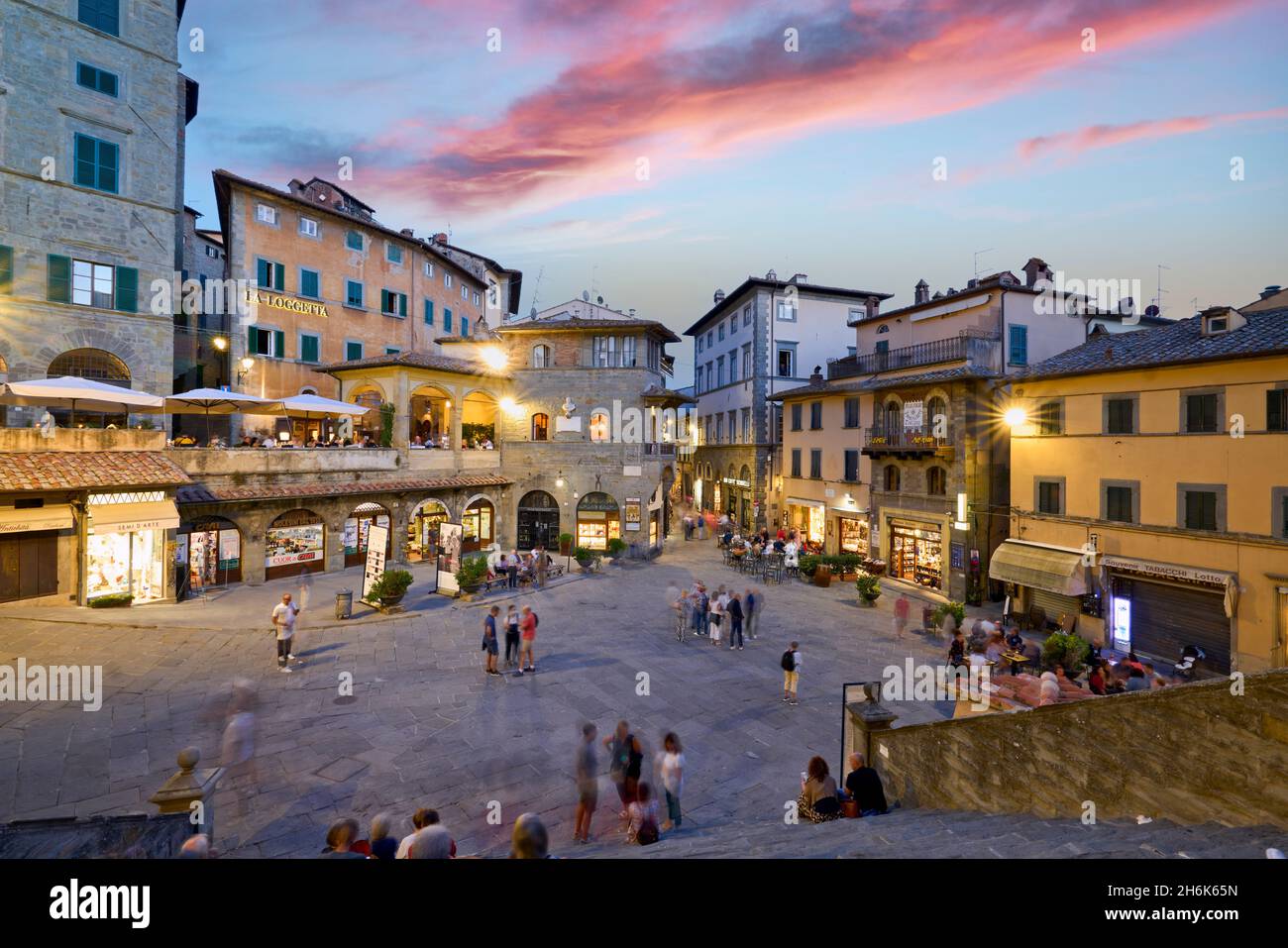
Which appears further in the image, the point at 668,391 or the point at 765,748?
the point at 668,391

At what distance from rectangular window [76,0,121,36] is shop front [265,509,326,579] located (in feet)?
60.5

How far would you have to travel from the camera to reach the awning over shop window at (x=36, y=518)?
15.7 m

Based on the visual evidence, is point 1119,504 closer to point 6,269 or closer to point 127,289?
point 127,289

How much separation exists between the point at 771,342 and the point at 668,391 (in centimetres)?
1042

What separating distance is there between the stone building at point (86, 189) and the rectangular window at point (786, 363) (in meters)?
31.2

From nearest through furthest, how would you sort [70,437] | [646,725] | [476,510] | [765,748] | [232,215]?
[765,748]
[646,725]
[70,437]
[232,215]
[476,510]

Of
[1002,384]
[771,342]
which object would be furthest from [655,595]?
[771,342]

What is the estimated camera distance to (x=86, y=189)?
66.1ft

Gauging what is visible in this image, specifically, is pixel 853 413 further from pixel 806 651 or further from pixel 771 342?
pixel 806 651

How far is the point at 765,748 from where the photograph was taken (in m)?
10.3

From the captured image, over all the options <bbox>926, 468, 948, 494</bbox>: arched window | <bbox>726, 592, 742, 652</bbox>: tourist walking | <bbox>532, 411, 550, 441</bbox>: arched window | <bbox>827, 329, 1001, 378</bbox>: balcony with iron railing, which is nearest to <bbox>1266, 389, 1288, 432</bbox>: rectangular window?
<bbox>827, 329, 1001, 378</bbox>: balcony with iron railing

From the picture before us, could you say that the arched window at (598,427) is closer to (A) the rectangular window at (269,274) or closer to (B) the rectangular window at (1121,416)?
(A) the rectangular window at (269,274)

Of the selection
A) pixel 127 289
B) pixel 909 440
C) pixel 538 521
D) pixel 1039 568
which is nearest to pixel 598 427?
pixel 538 521

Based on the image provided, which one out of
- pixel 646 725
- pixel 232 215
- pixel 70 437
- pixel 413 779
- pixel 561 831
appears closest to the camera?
pixel 561 831
